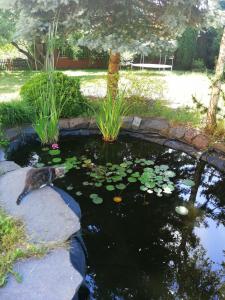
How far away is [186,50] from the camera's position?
1338 centimetres

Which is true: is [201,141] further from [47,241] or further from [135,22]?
[47,241]

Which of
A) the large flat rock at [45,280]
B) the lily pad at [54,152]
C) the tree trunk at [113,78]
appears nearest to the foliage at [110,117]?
the tree trunk at [113,78]

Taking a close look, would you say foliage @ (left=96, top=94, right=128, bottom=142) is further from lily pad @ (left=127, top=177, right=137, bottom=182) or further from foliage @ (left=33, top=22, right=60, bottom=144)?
lily pad @ (left=127, top=177, right=137, bottom=182)

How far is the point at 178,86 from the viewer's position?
862 centimetres

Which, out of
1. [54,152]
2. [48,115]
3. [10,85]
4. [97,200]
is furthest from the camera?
[10,85]

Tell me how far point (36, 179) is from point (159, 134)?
2.71 metres

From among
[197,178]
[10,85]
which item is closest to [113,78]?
[197,178]

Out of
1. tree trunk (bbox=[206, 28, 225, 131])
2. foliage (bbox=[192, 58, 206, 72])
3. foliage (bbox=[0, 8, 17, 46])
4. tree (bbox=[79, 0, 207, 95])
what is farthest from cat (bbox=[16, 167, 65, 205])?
foliage (bbox=[192, 58, 206, 72])

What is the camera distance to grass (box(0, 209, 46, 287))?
182 centimetres

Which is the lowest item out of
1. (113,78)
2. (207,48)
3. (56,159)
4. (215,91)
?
(56,159)

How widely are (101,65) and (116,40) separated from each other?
8299 mm

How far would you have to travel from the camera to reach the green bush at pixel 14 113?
455cm

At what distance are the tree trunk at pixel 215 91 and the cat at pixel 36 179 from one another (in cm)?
272

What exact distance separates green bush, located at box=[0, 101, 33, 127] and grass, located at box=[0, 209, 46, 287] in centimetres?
257
